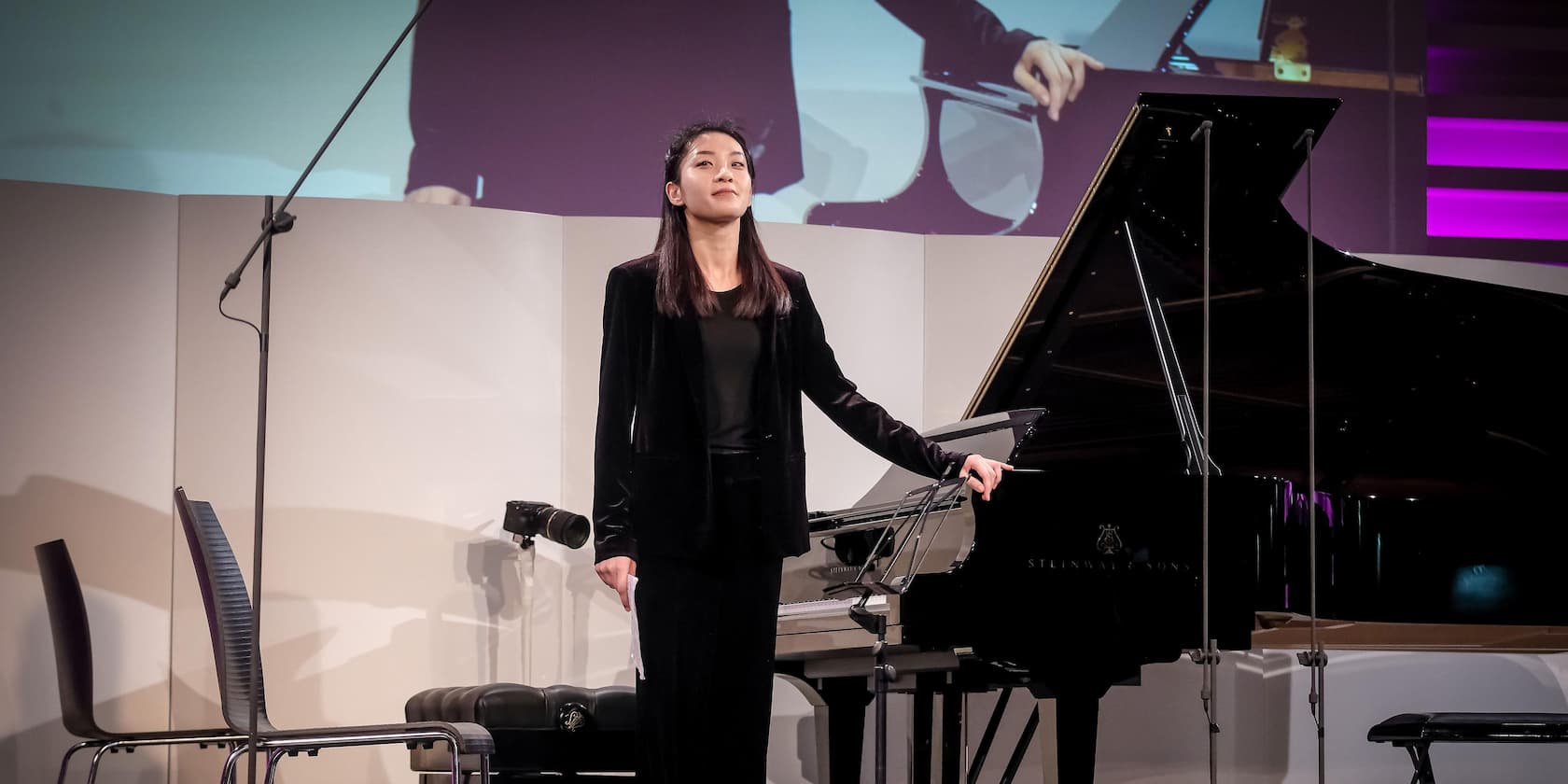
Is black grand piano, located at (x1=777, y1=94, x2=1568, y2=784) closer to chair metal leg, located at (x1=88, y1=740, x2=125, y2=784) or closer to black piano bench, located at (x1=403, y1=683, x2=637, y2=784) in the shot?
black piano bench, located at (x1=403, y1=683, x2=637, y2=784)

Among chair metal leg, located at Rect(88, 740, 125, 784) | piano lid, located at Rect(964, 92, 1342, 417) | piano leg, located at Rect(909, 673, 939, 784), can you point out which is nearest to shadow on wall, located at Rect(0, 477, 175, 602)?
chair metal leg, located at Rect(88, 740, 125, 784)

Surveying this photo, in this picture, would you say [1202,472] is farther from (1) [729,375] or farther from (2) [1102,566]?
(1) [729,375]

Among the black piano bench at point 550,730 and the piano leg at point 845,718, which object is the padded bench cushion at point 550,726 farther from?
the piano leg at point 845,718

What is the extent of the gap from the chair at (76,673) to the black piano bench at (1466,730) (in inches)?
110

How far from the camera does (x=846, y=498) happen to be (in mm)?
4984

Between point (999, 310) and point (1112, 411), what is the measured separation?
4.49ft

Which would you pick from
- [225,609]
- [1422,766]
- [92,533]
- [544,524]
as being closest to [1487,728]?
[1422,766]

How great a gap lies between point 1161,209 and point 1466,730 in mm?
1478

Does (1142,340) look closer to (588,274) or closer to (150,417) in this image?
(588,274)

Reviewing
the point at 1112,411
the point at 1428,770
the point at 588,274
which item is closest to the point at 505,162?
the point at 588,274

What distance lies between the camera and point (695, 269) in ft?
7.00

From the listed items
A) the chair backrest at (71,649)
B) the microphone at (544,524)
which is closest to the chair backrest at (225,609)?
the chair backrest at (71,649)

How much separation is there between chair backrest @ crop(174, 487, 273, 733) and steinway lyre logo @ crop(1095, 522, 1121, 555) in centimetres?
170

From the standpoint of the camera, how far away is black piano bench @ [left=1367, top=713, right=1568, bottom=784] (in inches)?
140
